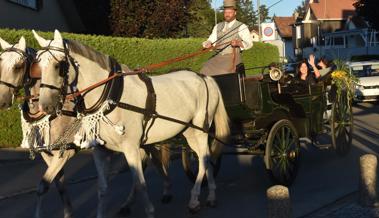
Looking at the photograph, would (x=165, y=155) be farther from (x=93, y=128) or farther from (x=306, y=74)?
(x=306, y=74)

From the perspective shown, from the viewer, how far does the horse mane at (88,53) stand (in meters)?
5.91

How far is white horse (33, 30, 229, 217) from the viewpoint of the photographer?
18.5 feet

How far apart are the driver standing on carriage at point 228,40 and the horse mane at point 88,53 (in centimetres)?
243

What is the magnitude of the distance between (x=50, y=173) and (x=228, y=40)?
134 inches

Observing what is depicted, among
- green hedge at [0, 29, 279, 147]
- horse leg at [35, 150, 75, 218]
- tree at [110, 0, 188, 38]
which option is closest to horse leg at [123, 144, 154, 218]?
horse leg at [35, 150, 75, 218]

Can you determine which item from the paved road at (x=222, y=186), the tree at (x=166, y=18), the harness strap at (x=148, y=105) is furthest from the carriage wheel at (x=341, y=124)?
the tree at (x=166, y=18)

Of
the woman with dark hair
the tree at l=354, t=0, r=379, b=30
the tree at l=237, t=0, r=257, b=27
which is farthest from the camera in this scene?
the tree at l=237, t=0, r=257, b=27

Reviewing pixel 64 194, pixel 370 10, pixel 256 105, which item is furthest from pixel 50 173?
pixel 370 10

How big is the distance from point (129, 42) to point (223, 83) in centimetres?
917

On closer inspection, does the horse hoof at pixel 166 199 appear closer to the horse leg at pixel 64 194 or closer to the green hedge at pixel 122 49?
the horse leg at pixel 64 194

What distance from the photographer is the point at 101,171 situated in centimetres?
649

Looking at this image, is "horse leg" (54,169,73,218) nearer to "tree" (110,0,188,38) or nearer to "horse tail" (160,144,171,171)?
"horse tail" (160,144,171,171)

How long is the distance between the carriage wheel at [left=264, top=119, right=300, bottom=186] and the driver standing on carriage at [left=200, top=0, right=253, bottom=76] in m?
1.13

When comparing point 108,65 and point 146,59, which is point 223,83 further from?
point 146,59
